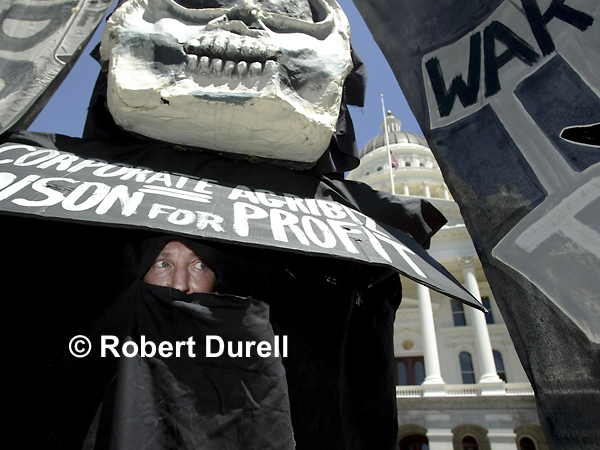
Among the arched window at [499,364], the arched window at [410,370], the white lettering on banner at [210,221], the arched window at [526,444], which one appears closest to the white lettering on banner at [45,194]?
the white lettering on banner at [210,221]

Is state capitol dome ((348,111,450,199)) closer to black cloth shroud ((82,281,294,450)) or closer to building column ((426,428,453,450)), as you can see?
building column ((426,428,453,450))

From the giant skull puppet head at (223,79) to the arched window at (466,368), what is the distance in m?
27.8

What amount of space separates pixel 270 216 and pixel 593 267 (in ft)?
6.50

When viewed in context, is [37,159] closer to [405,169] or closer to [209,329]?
[209,329]

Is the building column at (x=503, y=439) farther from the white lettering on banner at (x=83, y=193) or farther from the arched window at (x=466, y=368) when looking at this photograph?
the white lettering on banner at (x=83, y=193)

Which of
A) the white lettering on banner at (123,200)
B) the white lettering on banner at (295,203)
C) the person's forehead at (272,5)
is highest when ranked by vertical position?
the person's forehead at (272,5)

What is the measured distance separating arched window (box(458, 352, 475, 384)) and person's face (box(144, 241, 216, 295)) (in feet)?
92.8

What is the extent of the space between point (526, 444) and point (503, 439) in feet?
10.9

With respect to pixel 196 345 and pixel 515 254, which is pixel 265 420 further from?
pixel 515 254

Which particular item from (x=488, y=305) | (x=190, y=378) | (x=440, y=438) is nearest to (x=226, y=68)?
(x=190, y=378)

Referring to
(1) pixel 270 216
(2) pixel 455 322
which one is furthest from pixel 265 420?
(2) pixel 455 322

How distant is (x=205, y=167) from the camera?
353 centimetres

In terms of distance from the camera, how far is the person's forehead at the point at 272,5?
13.6 feet

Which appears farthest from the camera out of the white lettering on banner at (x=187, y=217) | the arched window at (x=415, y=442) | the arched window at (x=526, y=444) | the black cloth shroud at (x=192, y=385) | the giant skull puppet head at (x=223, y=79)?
the arched window at (x=415, y=442)
